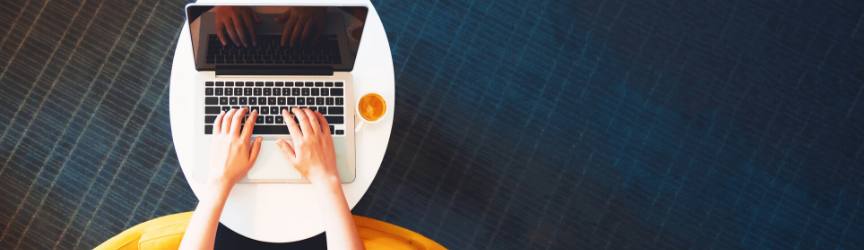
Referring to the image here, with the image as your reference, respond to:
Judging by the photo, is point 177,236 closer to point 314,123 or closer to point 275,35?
point 314,123

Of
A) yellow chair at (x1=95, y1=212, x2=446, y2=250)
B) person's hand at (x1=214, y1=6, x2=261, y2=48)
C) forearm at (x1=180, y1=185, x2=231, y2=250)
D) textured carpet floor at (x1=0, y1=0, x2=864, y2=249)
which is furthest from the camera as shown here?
textured carpet floor at (x1=0, y1=0, x2=864, y2=249)

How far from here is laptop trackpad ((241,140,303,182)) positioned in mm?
906

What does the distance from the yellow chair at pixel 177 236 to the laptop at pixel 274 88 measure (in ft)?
0.78

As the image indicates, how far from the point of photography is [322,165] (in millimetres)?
890

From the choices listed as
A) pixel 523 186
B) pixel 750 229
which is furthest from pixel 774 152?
pixel 523 186

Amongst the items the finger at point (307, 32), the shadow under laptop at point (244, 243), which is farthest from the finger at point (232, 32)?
the shadow under laptop at point (244, 243)

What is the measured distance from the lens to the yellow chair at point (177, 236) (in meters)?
1.04

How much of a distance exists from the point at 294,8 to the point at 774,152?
1537 millimetres

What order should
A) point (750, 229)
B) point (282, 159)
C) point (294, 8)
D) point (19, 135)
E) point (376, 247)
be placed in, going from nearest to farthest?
point (294, 8) → point (282, 159) → point (376, 247) → point (19, 135) → point (750, 229)

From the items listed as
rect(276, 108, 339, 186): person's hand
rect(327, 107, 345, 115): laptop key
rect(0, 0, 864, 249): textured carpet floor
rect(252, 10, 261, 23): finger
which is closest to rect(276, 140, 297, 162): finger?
rect(276, 108, 339, 186): person's hand

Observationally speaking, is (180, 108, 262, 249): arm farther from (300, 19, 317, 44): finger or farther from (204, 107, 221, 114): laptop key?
(300, 19, 317, 44): finger

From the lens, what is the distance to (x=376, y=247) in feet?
3.59

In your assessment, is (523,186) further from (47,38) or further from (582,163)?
(47,38)

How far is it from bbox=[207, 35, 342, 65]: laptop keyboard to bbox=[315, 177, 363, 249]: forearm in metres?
0.23
